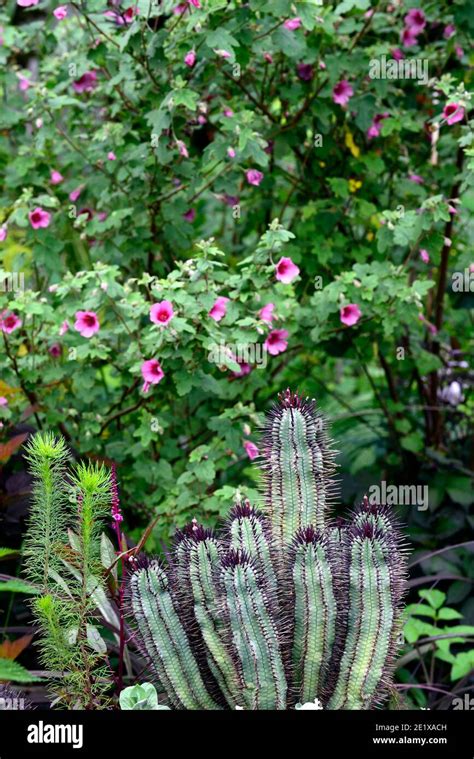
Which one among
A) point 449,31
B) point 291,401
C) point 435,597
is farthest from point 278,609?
point 449,31

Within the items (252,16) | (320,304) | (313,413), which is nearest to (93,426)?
(320,304)

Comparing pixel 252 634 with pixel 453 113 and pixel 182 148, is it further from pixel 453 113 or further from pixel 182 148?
pixel 453 113

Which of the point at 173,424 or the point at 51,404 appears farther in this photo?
the point at 173,424

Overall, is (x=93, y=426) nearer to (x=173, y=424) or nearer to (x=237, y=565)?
(x=173, y=424)

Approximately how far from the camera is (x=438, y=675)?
12.1 feet

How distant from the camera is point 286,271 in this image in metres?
3.30

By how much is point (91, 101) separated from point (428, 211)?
145 centimetres

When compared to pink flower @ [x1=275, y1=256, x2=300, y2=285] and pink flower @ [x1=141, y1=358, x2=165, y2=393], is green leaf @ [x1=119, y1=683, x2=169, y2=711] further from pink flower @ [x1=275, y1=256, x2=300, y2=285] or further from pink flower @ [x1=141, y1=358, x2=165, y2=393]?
pink flower @ [x1=275, y1=256, x2=300, y2=285]

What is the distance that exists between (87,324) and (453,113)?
131cm

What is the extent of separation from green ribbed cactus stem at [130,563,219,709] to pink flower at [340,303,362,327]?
4.43 feet

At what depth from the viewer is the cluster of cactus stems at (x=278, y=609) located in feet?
7.72

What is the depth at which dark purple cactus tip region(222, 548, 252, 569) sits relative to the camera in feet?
7.52

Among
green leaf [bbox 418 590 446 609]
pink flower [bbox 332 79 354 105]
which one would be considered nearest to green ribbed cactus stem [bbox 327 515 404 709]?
green leaf [bbox 418 590 446 609]

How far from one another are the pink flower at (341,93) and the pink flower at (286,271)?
0.88 metres
